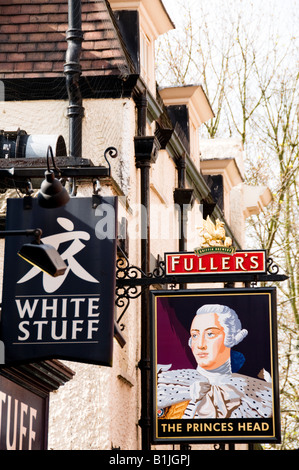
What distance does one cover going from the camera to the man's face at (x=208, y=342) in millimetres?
11883

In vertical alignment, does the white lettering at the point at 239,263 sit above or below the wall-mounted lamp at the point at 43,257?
above

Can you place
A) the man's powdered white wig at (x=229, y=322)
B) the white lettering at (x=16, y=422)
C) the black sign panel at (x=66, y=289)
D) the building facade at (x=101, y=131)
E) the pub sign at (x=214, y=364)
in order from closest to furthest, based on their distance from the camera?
the white lettering at (x=16, y=422), the black sign panel at (x=66, y=289), the building facade at (x=101, y=131), the pub sign at (x=214, y=364), the man's powdered white wig at (x=229, y=322)

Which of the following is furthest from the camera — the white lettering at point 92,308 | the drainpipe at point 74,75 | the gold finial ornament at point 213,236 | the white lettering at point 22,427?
the gold finial ornament at point 213,236

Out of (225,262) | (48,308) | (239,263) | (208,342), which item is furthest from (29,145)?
(48,308)

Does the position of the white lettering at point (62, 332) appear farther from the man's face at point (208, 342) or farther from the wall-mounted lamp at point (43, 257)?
the man's face at point (208, 342)

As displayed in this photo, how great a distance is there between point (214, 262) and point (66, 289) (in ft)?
12.4

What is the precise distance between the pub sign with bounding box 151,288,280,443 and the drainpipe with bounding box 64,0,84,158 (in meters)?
2.39

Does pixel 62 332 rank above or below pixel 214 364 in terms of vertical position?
below

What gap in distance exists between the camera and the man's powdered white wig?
1180 centimetres

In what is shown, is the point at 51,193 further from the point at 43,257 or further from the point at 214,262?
the point at 214,262

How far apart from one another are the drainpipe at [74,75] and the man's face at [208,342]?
106 inches

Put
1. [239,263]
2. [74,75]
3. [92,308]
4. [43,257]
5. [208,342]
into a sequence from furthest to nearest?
[74,75]
[208,342]
[239,263]
[92,308]
[43,257]

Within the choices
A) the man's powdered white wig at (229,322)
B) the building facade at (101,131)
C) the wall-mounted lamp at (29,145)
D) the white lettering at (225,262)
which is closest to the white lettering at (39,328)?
the building facade at (101,131)

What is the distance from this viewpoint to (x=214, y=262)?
38.9 feet
